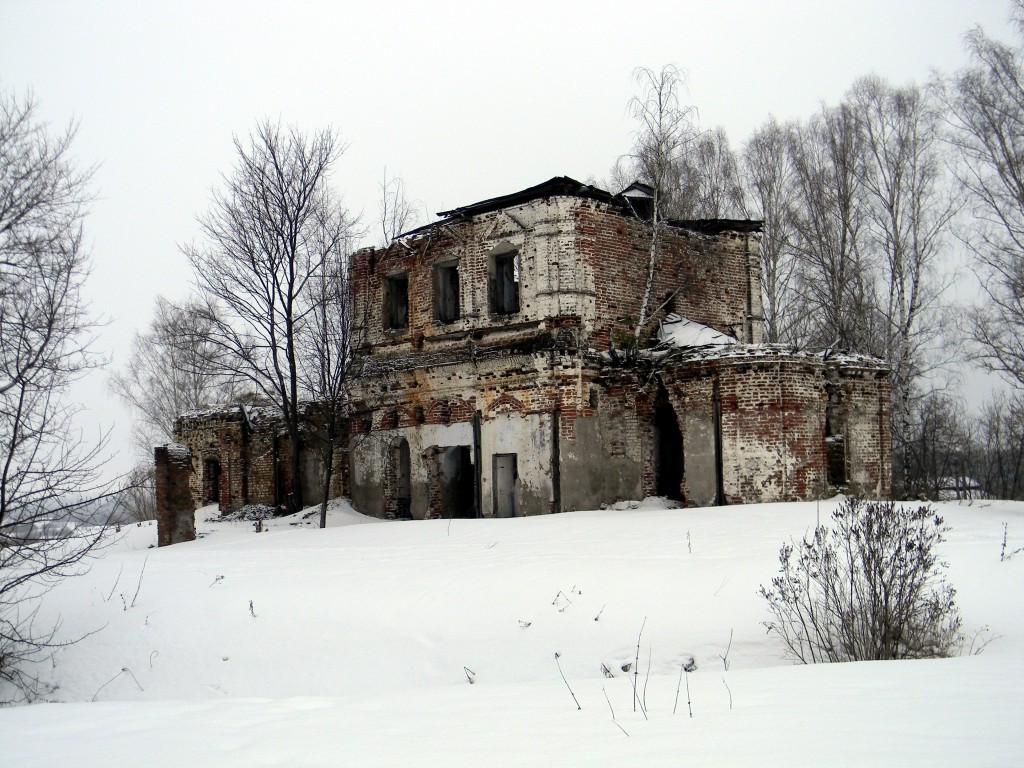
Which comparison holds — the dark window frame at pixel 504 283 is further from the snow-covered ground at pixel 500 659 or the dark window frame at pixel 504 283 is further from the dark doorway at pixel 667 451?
the snow-covered ground at pixel 500 659

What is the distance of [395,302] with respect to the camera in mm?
21547

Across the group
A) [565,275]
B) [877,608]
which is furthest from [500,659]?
[565,275]

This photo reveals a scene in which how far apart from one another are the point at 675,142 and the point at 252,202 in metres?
9.88

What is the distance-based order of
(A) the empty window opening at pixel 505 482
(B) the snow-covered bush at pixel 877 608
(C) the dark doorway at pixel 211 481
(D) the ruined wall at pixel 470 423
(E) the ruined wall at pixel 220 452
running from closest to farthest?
(B) the snow-covered bush at pixel 877 608
(D) the ruined wall at pixel 470 423
(A) the empty window opening at pixel 505 482
(E) the ruined wall at pixel 220 452
(C) the dark doorway at pixel 211 481

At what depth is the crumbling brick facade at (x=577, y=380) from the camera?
16328 millimetres

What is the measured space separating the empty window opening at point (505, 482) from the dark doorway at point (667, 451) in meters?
3.06

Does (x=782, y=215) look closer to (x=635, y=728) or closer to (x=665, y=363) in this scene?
(x=665, y=363)

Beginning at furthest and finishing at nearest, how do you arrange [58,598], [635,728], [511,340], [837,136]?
[837,136], [511,340], [58,598], [635,728]

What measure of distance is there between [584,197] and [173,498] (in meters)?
10.9

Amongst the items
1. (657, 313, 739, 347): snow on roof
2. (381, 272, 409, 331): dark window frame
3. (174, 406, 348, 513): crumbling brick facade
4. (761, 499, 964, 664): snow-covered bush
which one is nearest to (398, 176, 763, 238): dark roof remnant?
(381, 272, 409, 331): dark window frame

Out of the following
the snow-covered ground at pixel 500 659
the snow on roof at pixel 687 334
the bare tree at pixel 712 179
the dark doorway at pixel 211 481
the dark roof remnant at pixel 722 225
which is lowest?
the snow-covered ground at pixel 500 659

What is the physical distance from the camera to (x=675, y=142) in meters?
19.9

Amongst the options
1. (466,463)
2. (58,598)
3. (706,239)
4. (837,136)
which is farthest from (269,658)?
(837,136)

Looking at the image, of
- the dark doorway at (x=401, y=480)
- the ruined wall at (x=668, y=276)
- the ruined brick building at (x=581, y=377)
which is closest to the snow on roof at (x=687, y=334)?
the ruined brick building at (x=581, y=377)
